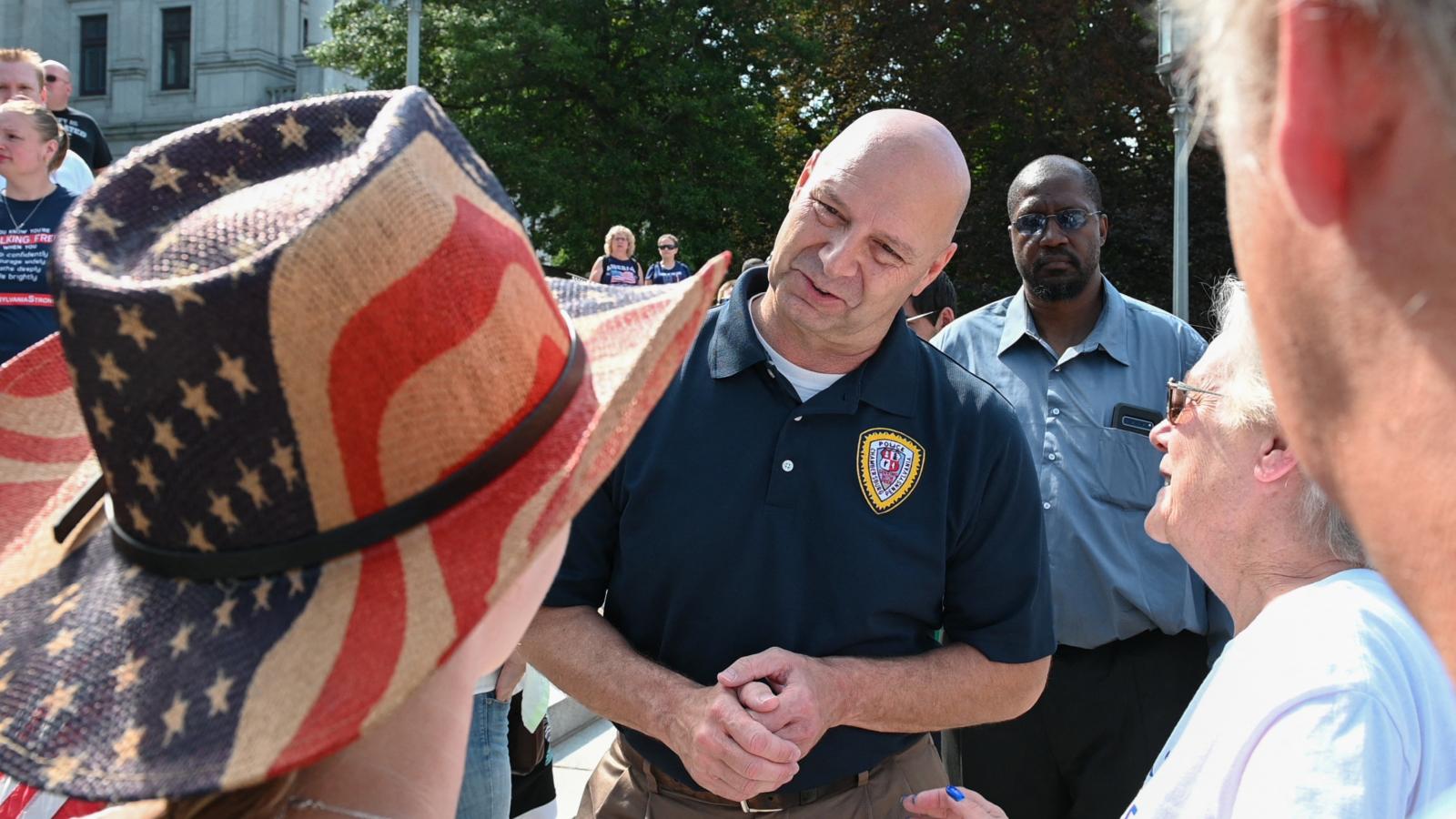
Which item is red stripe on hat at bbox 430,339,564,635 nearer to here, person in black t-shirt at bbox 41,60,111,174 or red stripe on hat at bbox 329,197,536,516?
red stripe on hat at bbox 329,197,536,516

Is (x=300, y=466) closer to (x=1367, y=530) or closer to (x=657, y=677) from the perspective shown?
(x=1367, y=530)

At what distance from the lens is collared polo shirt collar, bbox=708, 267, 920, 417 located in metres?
2.39

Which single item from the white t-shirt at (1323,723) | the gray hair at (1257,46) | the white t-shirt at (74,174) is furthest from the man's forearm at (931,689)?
the white t-shirt at (74,174)

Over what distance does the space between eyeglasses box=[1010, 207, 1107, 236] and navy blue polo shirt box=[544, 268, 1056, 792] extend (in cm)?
203

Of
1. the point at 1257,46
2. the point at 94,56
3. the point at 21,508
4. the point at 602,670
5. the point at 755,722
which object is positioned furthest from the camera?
the point at 94,56

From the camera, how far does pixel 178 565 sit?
1057 millimetres

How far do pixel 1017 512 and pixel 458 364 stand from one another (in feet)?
5.22

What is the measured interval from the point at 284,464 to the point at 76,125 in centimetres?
780

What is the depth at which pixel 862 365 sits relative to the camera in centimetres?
248

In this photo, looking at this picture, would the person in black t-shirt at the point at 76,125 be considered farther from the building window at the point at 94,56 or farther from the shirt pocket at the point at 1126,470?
the building window at the point at 94,56

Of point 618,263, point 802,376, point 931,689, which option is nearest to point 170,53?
point 618,263

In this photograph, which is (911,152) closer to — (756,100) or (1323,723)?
(1323,723)

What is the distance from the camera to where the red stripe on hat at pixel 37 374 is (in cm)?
142

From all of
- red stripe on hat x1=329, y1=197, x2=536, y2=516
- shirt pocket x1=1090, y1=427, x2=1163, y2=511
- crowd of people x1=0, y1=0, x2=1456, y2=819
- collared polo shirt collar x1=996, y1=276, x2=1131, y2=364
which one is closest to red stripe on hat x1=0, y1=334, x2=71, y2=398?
crowd of people x1=0, y1=0, x2=1456, y2=819
